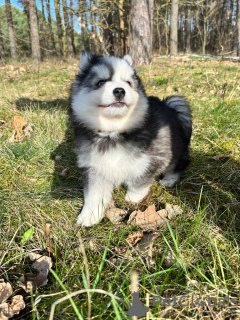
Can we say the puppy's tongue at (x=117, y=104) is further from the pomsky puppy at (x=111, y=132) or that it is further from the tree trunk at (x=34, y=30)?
the tree trunk at (x=34, y=30)

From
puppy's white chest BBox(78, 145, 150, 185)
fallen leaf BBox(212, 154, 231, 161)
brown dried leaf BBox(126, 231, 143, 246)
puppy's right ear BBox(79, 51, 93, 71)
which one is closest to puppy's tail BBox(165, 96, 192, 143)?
fallen leaf BBox(212, 154, 231, 161)

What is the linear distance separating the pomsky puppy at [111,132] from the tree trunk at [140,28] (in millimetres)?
6616

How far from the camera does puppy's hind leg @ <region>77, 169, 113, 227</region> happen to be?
232 centimetres

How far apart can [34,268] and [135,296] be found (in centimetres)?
93

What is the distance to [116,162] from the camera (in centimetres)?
229

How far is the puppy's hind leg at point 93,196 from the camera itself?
2324 mm

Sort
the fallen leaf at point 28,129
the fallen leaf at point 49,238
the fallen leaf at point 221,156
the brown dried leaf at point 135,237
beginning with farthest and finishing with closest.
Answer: the fallen leaf at point 28,129
the fallen leaf at point 221,156
the brown dried leaf at point 135,237
the fallen leaf at point 49,238

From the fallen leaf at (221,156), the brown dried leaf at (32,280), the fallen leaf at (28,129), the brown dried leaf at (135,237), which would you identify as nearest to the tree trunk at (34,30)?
the fallen leaf at (28,129)

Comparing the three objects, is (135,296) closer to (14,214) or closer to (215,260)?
(215,260)

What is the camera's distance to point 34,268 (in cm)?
176

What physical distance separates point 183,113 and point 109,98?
140 cm

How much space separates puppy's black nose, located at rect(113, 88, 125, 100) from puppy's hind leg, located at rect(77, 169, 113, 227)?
2.57ft

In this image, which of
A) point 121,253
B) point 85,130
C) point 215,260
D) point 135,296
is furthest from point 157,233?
point 85,130

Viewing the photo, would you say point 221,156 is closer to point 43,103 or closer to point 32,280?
point 32,280
